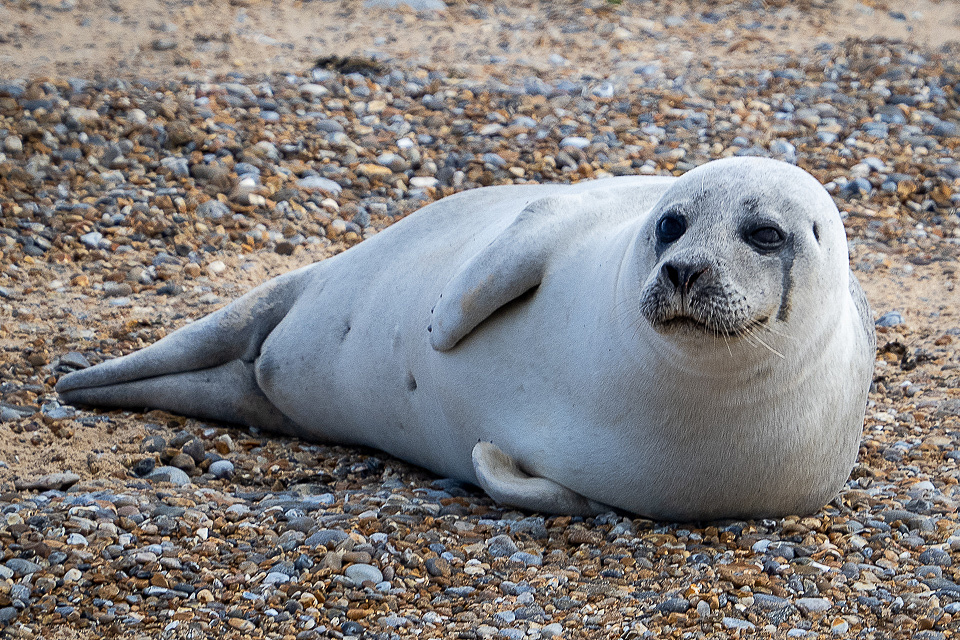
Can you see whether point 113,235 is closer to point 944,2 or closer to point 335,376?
point 335,376

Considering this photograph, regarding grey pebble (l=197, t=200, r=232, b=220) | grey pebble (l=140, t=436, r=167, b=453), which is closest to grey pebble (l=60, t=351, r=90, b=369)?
grey pebble (l=140, t=436, r=167, b=453)

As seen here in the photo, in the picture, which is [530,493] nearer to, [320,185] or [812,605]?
[812,605]

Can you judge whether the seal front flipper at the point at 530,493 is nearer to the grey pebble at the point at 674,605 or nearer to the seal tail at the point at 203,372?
the grey pebble at the point at 674,605

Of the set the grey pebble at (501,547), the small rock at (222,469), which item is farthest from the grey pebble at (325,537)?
the small rock at (222,469)

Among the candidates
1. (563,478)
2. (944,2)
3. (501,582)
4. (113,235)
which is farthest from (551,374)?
(944,2)

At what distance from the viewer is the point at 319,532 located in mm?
3189

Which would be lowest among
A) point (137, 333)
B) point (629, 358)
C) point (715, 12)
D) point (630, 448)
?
point (137, 333)

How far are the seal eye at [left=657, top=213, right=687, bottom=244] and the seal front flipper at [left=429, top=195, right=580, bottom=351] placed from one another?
0.66m

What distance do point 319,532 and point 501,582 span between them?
53cm

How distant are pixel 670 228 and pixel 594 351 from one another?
1.68ft

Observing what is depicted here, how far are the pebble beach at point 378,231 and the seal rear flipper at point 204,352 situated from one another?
0.40 feet

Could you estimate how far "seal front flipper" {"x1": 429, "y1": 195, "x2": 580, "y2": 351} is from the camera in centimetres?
357

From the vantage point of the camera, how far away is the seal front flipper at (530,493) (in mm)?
3389

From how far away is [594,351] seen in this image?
132 inches
